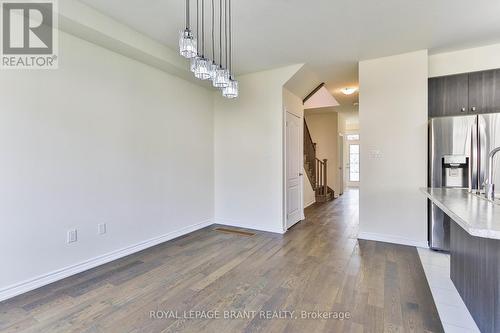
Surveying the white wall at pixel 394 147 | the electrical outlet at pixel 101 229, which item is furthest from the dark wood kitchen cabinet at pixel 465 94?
the electrical outlet at pixel 101 229

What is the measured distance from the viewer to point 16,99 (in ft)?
7.61

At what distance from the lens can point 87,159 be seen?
2.86m

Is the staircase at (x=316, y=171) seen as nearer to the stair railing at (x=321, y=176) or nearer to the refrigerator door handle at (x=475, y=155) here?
the stair railing at (x=321, y=176)

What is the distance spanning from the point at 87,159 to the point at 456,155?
449cm

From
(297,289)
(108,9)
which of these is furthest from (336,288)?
(108,9)

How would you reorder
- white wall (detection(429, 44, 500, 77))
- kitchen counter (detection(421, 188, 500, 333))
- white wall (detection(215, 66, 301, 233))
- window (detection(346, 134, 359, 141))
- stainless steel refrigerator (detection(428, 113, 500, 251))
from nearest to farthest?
kitchen counter (detection(421, 188, 500, 333))
stainless steel refrigerator (detection(428, 113, 500, 251))
white wall (detection(429, 44, 500, 77))
white wall (detection(215, 66, 301, 233))
window (detection(346, 134, 359, 141))

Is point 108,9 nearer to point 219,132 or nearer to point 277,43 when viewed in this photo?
point 277,43

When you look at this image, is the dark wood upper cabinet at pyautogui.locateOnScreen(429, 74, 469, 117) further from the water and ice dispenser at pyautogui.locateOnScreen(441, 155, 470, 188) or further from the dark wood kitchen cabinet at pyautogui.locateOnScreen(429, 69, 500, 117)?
the water and ice dispenser at pyautogui.locateOnScreen(441, 155, 470, 188)

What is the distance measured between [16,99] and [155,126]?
1.56 m

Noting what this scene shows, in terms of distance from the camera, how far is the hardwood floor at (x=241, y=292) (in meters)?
1.92

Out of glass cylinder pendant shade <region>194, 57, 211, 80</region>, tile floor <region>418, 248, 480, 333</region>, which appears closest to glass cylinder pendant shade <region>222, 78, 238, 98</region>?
glass cylinder pendant shade <region>194, 57, 211, 80</region>

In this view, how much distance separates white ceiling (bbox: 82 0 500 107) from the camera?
99.4 inches

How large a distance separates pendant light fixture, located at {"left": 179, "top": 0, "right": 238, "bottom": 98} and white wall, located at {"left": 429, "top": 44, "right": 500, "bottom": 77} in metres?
3.00

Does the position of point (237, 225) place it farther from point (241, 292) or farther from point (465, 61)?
point (465, 61)
